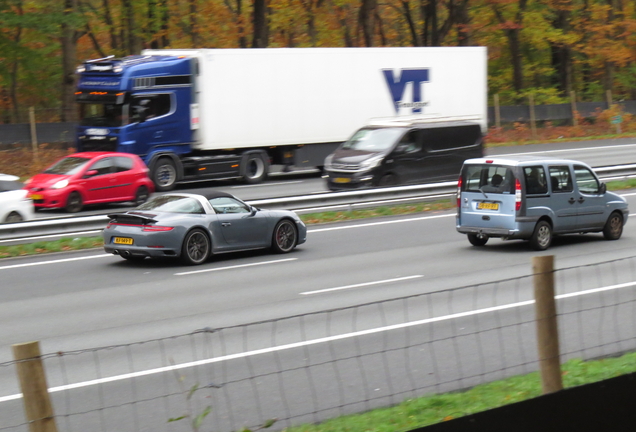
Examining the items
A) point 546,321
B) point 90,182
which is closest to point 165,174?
point 90,182

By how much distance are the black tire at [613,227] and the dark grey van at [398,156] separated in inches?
300

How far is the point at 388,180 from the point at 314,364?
53.5 feet

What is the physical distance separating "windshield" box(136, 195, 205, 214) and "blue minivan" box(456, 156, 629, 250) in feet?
15.5

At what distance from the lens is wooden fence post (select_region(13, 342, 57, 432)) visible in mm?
A: 3633

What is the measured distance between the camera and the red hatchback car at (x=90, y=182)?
21.3 m

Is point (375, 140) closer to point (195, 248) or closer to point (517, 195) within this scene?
point (517, 195)

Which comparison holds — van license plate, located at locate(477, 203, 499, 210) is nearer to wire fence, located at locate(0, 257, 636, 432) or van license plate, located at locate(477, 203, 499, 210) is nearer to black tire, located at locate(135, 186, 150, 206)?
wire fence, located at locate(0, 257, 636, 432)

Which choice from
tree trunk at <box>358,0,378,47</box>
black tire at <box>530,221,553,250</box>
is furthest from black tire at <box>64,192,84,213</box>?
tree trunk at <box>358,0,378,47</box>

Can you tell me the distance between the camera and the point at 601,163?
30.7m

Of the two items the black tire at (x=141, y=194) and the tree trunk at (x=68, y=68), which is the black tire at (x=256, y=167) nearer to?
the black tire at (x=141, y=194)

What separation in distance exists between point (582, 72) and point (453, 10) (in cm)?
1324

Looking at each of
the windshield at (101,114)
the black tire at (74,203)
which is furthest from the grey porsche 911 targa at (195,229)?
the windshield at (101,114)

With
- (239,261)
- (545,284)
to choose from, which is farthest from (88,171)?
(545,284)

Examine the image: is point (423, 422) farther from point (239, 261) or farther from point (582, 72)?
point (582, 72)
